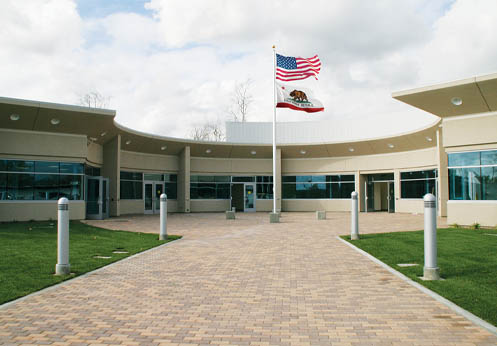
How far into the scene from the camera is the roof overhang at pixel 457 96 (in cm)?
1593

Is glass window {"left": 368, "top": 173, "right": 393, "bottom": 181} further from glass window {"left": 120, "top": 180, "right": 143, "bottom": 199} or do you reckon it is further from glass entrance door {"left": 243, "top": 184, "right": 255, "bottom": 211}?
glass window {"left": 120, "top": 180, "right": 143, "bottom": 199}

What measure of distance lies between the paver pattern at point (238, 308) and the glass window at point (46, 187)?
13.1 meters

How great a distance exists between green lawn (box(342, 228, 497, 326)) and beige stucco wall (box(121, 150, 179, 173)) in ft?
61.2

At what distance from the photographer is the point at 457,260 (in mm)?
9914

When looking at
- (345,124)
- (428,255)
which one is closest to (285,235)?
(428,255)

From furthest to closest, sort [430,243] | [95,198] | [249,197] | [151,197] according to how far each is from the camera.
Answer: [249,197]
[151,197]
[95,198]
[430,243]

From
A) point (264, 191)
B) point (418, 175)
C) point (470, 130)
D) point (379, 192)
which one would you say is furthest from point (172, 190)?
point (470, 130)

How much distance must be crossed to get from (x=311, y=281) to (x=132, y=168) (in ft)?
78.5

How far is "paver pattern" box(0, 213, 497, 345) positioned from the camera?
5035 millimetres

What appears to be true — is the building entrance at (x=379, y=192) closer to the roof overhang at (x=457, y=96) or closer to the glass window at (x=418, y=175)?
the glass window at (x=418, y=175)

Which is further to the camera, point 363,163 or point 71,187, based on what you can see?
point 363,163

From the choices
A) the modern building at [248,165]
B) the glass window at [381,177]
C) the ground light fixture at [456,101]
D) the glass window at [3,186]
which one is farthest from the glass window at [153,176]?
the ground light fixture at [456,101]

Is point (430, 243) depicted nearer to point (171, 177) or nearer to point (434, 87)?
point (434, 87)

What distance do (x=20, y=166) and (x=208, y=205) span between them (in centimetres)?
1576
